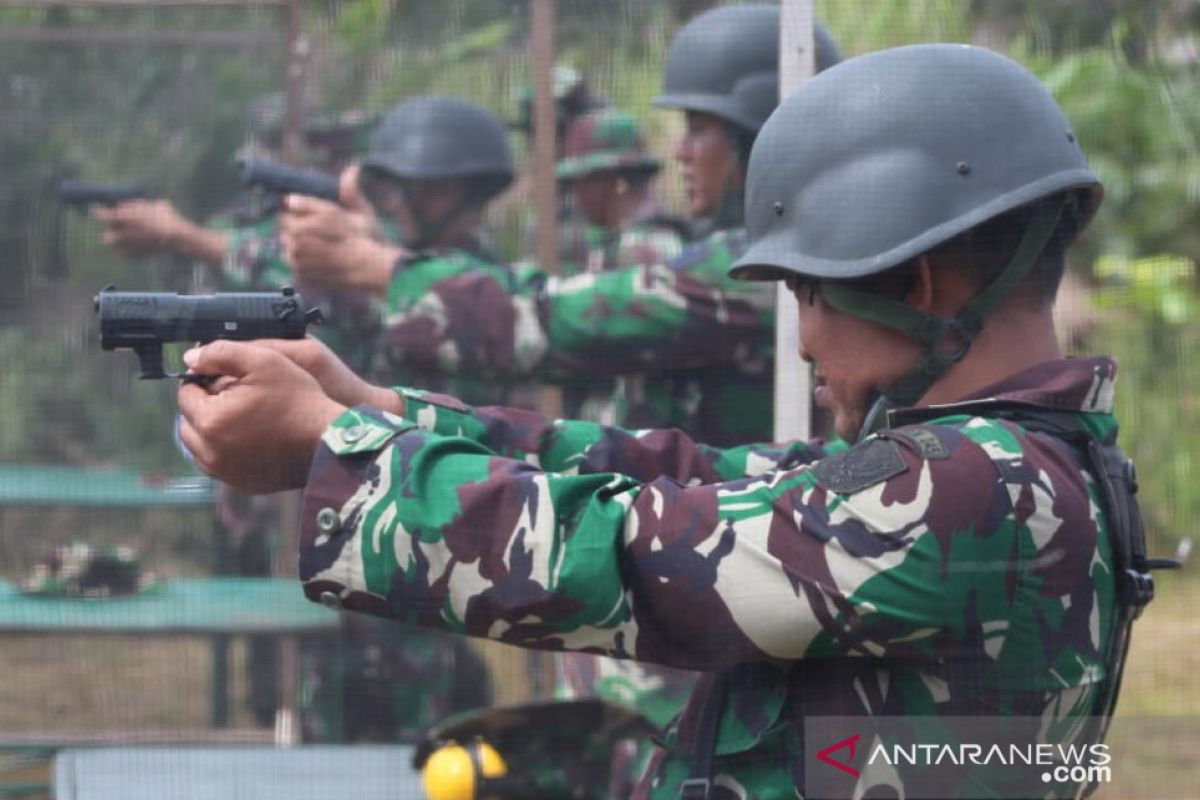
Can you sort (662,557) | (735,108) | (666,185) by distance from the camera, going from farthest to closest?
(666,185)
(735,108)
(662,557)

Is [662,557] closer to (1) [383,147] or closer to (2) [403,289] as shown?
(2) [403,289]

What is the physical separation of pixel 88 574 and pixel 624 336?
126 cm

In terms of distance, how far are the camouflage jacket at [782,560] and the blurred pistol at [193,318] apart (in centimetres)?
22

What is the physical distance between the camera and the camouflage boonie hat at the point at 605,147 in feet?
11.7

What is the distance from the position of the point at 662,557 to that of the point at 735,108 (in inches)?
75.6

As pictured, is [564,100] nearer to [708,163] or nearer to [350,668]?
[708,163]

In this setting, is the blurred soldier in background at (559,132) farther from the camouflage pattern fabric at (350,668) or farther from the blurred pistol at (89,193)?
the blurred pistol at (89,193)

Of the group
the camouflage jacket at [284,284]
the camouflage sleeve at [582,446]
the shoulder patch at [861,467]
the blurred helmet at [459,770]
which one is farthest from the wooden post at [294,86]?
the shoulder patch at [861,467]

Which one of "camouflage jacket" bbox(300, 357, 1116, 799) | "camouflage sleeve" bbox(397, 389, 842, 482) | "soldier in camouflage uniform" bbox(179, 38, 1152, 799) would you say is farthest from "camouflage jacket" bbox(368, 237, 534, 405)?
"camouflage jacket" bbox(300, 357, 1116, 799)

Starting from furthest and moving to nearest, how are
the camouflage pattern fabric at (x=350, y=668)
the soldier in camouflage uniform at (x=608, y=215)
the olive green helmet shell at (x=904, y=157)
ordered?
the camouflage pattern fabric at (x=350, y=668), the soldier in camouflage uniform at (x=608, y=215), the olive green helmet shell at (x=904, y=157)

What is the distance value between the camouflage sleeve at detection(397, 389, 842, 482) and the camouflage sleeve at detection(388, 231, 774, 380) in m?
1.08

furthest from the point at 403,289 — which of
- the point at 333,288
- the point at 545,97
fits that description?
the point at 545,97

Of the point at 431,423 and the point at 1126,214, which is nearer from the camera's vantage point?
the point at 431,423

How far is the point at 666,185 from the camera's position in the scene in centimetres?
367
